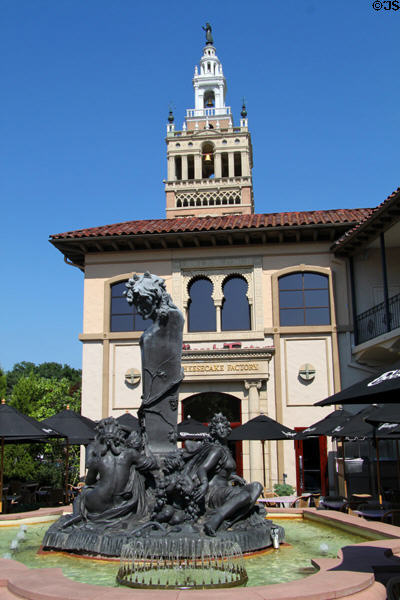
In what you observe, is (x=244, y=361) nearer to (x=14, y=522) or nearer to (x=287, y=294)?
(x=287, y=294)

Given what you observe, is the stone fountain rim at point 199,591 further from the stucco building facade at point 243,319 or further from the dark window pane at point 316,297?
the dark window pane at point 316,297

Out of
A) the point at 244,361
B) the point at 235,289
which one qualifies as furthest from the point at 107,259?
the point at 244,361

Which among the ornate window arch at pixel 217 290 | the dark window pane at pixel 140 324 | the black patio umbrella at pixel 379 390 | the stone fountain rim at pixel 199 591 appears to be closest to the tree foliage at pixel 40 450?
the dark window pane at pixel 140 324

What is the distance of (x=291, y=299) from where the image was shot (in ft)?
75.9

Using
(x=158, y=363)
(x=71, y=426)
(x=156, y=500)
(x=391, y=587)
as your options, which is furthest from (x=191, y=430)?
(x=391, y=587)

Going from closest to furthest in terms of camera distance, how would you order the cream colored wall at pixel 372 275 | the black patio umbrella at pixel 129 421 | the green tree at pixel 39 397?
the black patio umbrella at pixel 129 421
the cream colored wall at pixel 372 275
the green tree at pixel 39 397

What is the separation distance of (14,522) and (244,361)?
1245cm

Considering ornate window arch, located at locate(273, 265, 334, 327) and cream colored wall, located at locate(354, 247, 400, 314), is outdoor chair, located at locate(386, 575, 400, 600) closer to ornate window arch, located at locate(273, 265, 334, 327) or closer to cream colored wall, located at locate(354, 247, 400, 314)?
ornate window arch, located at locate(273, 265, 334, 327)

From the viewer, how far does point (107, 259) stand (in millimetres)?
24219

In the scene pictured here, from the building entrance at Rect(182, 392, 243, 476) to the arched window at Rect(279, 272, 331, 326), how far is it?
3.69 metres

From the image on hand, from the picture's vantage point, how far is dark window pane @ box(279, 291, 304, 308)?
2308 cm

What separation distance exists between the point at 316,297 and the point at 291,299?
99cm

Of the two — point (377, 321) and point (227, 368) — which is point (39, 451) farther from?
point (377, 321)

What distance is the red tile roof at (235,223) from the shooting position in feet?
74.4
